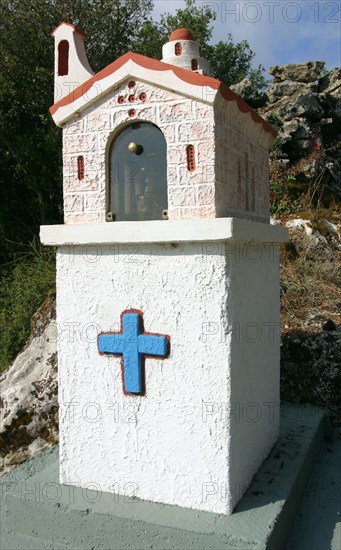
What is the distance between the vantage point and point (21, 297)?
6.62m

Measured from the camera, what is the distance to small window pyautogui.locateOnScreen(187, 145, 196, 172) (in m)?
2.48

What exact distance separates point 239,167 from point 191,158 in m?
0.46

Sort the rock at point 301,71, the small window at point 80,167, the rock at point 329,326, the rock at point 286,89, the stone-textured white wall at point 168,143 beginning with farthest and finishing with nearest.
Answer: the rock at point 301,71, the rock at point 286,89, the rock at point 329,326, the small window at point 80,167, the stone-textured white wall at point 168,143

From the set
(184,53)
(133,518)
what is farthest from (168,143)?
(133,518)

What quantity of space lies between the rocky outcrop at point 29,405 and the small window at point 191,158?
8.43 feet

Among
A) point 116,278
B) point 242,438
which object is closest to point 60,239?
point 116,278

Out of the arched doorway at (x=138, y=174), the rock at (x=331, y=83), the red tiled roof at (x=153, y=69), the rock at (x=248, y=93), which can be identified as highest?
the rock at (x=331, y=83)

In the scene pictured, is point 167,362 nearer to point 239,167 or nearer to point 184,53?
point 239,167

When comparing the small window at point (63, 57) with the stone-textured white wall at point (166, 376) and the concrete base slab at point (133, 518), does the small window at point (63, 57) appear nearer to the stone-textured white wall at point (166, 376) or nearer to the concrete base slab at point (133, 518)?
the stone-textured white wall at point (166, 376)

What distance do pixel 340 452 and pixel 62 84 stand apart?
3.21m

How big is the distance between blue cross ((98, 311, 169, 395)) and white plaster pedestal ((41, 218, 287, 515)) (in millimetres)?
41

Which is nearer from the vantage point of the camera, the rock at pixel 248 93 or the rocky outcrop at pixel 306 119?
the rocky outcrop at pixel 306 119

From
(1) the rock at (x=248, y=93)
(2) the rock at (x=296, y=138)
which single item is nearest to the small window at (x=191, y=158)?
(2) the rock at (x=296, y=138)

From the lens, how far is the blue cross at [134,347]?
8.45 feet
